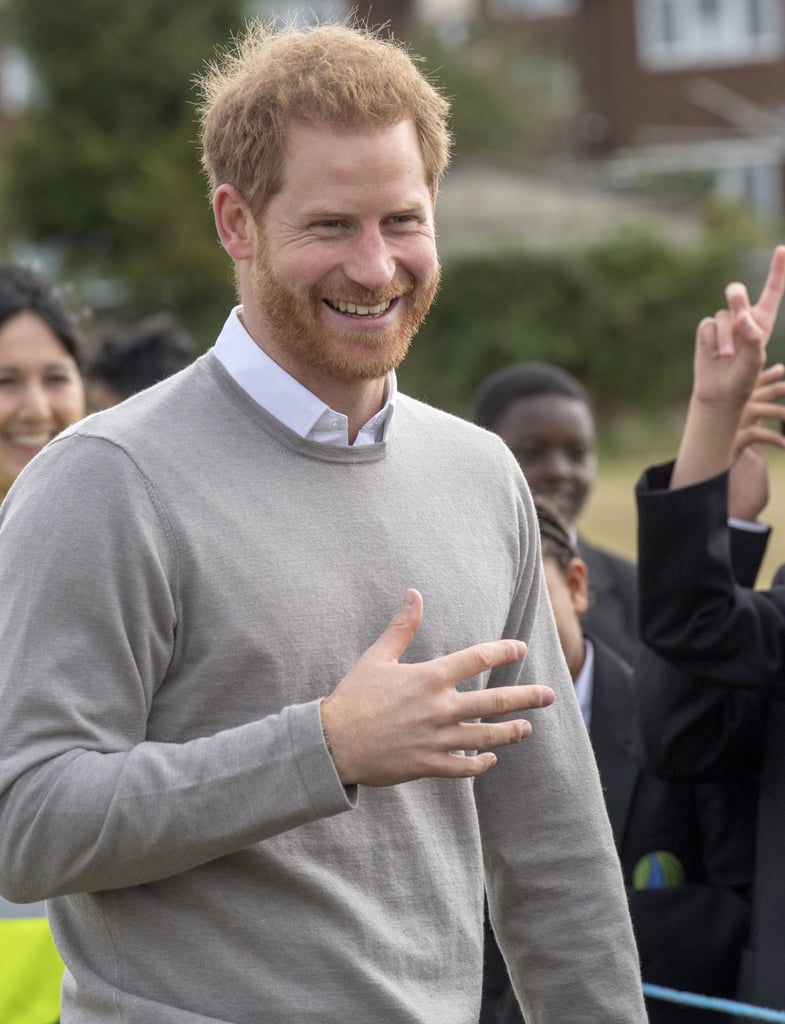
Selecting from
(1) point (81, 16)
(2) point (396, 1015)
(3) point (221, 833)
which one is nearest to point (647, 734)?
(2) point (396, 1015)

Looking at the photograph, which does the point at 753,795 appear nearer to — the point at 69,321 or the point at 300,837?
the point at 300,837

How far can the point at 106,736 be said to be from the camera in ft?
7.22

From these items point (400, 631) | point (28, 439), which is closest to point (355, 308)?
point (400, 631)

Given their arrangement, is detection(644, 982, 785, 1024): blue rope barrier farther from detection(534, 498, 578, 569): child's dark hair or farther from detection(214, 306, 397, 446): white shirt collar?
detection(214, 306, 397, 446): white shirt collar

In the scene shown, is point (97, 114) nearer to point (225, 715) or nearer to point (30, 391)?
point (30, 391)

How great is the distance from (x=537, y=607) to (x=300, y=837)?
66cm

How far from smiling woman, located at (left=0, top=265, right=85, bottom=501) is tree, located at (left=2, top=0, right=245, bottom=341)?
862 inches

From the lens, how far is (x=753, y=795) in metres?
3.56

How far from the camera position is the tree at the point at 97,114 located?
27156mm

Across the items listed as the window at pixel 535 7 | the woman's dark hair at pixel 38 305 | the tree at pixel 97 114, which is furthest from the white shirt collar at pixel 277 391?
the window at pixel 535 7

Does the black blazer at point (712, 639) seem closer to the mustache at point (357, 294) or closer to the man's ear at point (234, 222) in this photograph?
the mustache at point (357, 294)

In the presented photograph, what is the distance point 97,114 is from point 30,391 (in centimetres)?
2464

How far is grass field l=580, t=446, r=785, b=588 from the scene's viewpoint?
13.1 m

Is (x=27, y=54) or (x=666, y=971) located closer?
(x=666, y=971)
